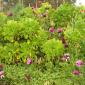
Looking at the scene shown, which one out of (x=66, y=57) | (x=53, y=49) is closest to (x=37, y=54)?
(x=53, y=49)

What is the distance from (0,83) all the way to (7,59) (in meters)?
0.61

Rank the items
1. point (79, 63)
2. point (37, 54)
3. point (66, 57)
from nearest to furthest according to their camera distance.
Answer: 1. point (79, 63)
2. point (66, 57)
3. point (37, 54)

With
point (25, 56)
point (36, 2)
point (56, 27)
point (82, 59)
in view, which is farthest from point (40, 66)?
point (36, 2)

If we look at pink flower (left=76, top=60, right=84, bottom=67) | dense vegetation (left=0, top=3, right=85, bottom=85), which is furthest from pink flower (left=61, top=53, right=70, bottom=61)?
pink flower (left=76, top=60, right=84, bottom=67)

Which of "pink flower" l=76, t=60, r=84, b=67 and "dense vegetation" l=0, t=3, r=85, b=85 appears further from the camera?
"dense vegetation" l=0, t=3, r=85, b=85

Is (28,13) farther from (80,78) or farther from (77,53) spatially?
(80,78)

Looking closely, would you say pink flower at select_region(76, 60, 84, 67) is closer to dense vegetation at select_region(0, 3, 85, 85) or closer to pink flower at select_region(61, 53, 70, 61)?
dense vegetation at select_region(0, 3, 85, 85)

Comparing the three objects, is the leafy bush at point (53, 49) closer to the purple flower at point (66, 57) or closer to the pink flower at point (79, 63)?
the purple flower at point (66, 57)

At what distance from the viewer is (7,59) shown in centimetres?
636

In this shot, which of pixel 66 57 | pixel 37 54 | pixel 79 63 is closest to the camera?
pixel 79 63

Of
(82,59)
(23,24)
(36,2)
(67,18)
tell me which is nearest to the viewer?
(82,59)

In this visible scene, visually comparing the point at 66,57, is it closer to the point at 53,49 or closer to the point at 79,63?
the point at 53,49

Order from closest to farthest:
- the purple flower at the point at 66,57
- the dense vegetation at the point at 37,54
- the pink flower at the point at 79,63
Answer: the pink flower at the point at 79,63 < the dense vegetation at the point at 37,54 < the purple flower at the point at 66,57

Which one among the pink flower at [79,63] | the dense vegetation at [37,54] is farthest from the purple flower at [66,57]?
the pink flower at [79,63]
